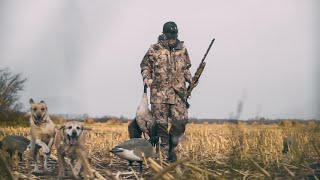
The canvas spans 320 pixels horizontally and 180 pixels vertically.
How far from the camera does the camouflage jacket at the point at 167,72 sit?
9.18 m

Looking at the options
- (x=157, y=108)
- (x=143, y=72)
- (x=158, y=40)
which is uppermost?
(x=158, y=40)

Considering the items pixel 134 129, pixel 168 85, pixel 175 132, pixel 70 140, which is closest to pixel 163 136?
pixel 175 132

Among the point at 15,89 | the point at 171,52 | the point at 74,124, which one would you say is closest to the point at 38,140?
the point at 74,124

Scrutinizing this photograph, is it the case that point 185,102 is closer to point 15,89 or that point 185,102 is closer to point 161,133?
point 161,133

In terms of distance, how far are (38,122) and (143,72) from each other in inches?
95.3

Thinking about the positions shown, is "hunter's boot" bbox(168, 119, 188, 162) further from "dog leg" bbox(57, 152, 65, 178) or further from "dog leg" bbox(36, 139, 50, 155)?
"dog leg" bbox(57, 152, 65, 178)

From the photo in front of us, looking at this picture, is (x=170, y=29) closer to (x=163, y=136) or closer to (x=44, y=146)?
(x=163, y=136)

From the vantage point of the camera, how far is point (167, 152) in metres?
9.18

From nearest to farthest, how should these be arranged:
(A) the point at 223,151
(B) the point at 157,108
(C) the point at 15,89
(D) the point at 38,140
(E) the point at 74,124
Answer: (E) the point at 74,124 → (D) the point at 38,140 → (B) the point at 157,108 → (A) the point at 223,151 → (C) the point at 15,89

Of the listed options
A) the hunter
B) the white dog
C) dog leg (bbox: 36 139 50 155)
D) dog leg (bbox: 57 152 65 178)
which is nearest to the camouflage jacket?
the hunter

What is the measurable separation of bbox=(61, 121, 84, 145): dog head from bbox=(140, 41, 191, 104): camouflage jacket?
8.65 ft

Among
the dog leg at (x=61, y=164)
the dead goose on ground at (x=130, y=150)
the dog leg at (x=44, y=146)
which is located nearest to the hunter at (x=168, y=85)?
the dead goose on ground at (x=130, y=150)

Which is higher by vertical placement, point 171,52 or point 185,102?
point 171,52

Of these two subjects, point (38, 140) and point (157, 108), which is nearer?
point (38, 140)
